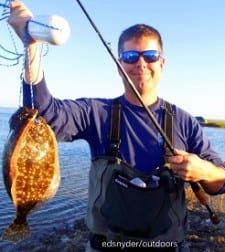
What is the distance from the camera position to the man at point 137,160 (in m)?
3.96

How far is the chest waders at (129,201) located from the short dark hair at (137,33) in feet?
2.29

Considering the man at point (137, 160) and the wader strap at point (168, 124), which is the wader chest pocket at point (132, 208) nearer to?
the man at point (137, 160)

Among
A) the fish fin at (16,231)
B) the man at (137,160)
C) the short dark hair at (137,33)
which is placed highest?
the short dark hair at (137,33)

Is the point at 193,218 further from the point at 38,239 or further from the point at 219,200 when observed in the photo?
the point at 38,239

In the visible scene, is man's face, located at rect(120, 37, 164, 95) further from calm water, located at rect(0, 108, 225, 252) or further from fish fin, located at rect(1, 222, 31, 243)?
calm water, located at rect(0, 108, 225, 252)

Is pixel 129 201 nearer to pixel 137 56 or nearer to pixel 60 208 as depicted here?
pixel 137 56

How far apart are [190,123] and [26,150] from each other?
1728mm

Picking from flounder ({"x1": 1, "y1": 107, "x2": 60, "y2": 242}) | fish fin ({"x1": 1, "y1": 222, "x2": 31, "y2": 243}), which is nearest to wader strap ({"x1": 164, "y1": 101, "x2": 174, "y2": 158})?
flounder ({"x1": 1, "y1": 107, "x2": 60, "y2": 242})

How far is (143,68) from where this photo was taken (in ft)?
13.6

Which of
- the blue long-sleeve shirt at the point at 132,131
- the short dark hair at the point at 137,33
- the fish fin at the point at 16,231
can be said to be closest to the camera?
the fish fin at the point at 16,231

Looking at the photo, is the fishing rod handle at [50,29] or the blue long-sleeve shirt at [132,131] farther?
the blue long-sleeve shirt at [132,131]

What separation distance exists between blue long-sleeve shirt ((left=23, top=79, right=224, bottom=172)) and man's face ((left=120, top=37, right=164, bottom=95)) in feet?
0.77

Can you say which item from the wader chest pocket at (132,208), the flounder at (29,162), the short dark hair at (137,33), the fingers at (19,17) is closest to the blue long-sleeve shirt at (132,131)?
the wader chest pocket at (132,208)

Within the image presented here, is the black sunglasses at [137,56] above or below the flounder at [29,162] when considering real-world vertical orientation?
above
